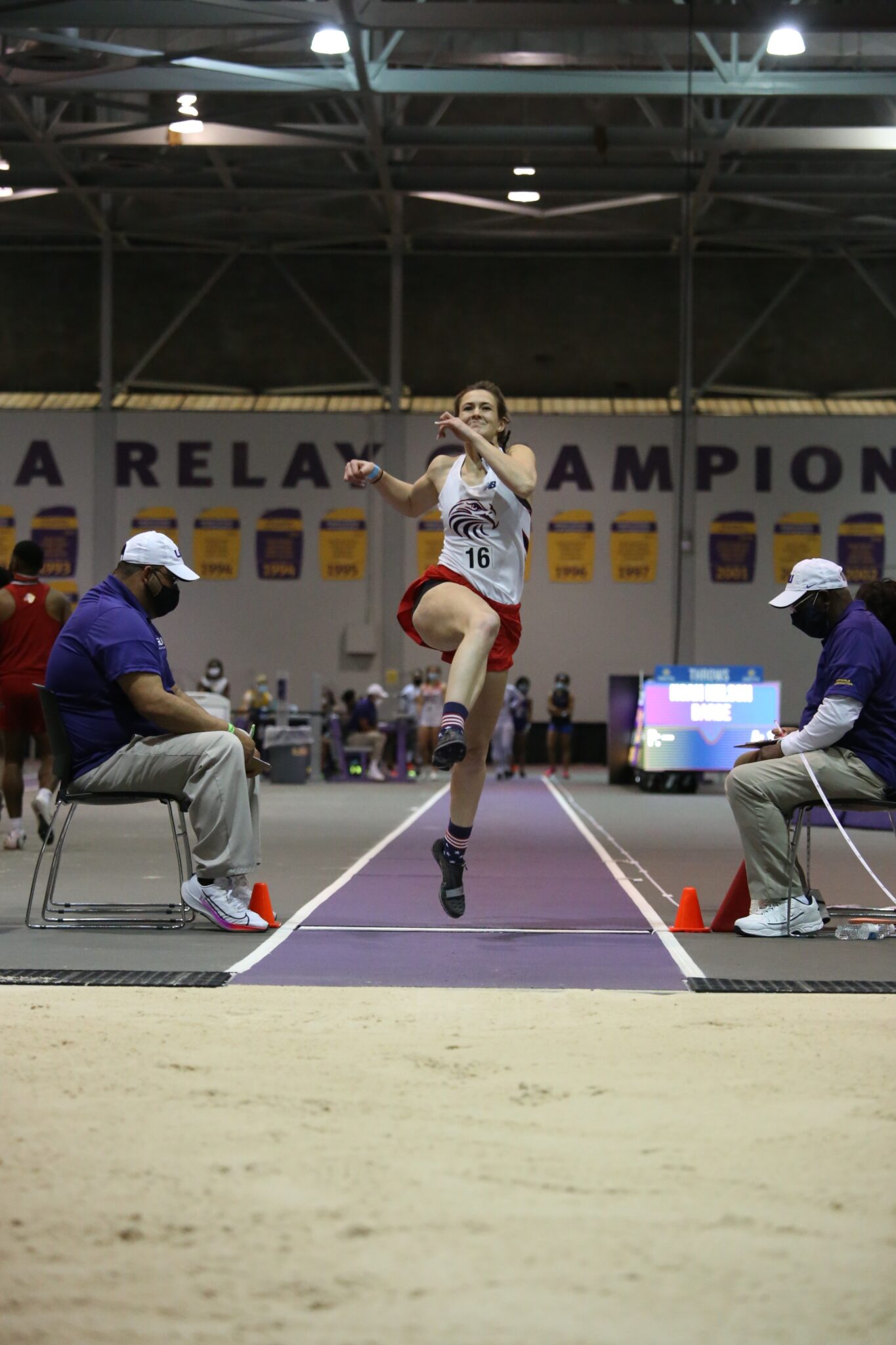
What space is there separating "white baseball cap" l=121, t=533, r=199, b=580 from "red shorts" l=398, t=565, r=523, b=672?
0.85 m

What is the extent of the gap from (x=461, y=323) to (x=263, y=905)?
80.2ft

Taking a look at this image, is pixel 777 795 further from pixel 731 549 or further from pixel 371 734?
pixel 731 549

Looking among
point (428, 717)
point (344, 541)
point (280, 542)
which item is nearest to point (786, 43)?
point (428, 717)

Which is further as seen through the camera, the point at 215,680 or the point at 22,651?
the point at 215,680

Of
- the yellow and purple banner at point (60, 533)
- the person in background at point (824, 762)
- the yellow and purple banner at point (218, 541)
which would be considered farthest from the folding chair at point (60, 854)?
the yellow and purple banner at point (60, 533)

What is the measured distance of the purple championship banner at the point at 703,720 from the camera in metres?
18.7

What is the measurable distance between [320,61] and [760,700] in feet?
35.4

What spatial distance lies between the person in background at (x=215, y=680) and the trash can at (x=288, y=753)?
16.1 feet

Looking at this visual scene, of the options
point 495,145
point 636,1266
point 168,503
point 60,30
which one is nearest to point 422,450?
point 168,503

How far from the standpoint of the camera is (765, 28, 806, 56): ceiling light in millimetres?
17656

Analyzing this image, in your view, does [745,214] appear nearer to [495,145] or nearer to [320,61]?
[495,145]

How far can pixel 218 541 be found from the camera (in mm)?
28875

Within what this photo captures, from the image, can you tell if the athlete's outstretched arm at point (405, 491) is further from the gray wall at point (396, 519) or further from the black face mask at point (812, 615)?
the gray wall at point (396, 519)

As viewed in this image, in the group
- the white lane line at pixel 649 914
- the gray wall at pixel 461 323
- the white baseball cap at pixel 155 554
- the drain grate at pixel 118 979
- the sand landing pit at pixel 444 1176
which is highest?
the gray wall at pixel 461 323
